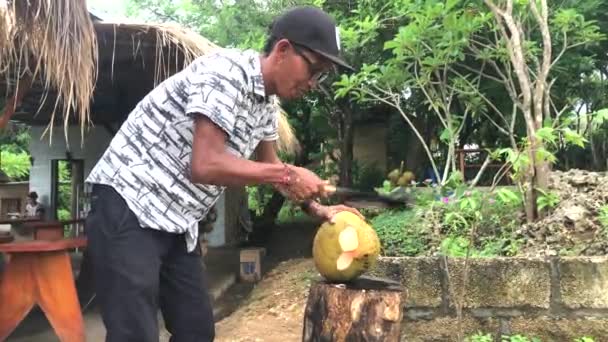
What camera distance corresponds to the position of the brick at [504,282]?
3305 millimetres

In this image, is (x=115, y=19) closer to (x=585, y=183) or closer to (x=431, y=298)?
(x=431, y=298)

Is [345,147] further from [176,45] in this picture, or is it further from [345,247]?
[345,247]

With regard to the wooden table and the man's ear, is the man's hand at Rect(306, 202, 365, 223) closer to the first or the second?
the man's ear

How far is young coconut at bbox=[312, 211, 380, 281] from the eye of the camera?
2.51 m

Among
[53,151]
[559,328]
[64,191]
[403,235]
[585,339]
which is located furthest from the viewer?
[64,191]

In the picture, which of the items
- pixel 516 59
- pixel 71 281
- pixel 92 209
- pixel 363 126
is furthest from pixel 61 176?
pixel 92 209

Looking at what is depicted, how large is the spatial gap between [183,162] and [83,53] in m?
2.19

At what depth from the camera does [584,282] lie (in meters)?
3.26

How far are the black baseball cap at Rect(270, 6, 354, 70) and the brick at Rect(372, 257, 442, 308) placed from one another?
1757 mm

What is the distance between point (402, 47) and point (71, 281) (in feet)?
10.4

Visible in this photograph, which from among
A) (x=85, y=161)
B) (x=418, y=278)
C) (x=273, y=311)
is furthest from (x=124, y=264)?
(x=85, y=161)

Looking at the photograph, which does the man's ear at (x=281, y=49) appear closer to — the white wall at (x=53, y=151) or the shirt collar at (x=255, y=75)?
the shirt collar at (x=255, y=75)

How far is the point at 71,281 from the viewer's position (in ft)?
13.2

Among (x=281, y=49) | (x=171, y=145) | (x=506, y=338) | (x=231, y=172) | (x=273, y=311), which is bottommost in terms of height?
(x=273, y=311)
